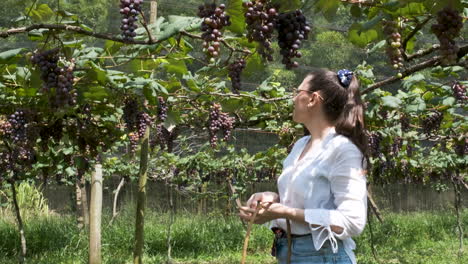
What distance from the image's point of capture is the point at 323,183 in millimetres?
1910

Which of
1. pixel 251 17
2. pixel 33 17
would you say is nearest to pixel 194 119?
pixel 33 17

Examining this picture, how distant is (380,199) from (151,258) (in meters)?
6.37

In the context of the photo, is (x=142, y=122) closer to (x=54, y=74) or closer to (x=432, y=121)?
(x=54, y=74)

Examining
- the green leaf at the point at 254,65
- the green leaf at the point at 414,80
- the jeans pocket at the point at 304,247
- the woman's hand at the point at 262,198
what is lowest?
the jeans pocket at the point at 304,247

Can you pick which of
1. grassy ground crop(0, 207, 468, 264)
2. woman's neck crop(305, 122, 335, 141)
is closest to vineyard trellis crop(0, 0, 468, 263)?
woman's neck crop(305, 122, 335, 141)

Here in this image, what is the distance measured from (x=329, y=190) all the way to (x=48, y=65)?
1.10 meters

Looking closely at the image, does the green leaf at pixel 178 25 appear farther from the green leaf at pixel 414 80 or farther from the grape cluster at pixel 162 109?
the green leaf at pixel 414 80

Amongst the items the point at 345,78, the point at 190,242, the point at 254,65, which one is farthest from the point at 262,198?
the point at 190,242

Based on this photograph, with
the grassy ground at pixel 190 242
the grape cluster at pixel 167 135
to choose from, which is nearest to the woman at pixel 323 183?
the grape cluster at pixel 167 135

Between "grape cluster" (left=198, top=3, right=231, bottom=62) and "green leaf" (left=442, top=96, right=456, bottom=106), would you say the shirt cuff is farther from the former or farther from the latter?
"green leaf" (left=442, top=96, right=456, bottom=106)

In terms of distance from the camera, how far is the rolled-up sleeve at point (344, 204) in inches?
71.6

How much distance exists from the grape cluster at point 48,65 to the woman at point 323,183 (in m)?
0.88

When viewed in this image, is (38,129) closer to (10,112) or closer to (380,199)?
Answer: (10,112)

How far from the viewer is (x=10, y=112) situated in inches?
146
